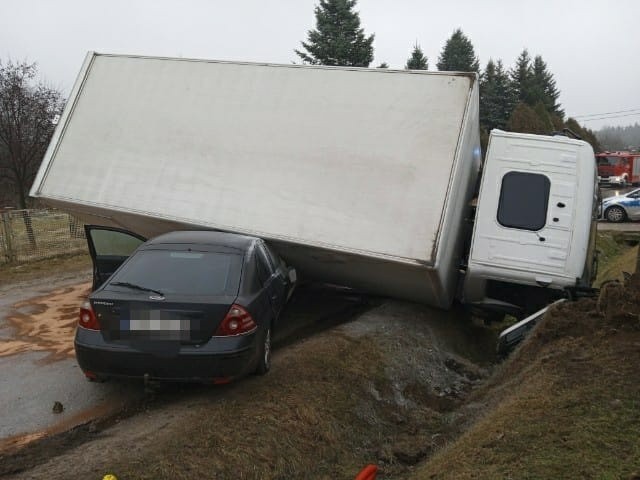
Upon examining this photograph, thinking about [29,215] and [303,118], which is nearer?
[303,118]

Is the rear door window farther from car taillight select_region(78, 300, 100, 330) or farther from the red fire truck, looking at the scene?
the red fire truck

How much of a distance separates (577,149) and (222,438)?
6.08m

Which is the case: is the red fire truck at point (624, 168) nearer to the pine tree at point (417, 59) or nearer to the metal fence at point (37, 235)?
the pine tree at point (417, 59)

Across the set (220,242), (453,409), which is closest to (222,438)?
(220,242)

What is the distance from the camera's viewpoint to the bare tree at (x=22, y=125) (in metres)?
16.6

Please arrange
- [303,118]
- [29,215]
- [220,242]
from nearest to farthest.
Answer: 1. [220,242]
2. [303,118]
3. [29,215]

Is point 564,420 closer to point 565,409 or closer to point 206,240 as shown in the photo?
point 565,409

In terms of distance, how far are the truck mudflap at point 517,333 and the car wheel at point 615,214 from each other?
1897 centimetres

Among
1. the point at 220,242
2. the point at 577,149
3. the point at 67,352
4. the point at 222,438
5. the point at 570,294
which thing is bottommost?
the point at 67,352

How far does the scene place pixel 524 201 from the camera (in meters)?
7.51

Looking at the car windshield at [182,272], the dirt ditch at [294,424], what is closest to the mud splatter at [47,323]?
the car windshield at [182,272]

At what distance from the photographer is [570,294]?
691 centimetres

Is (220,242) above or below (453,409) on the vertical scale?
above

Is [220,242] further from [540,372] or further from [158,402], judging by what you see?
[540,372]
